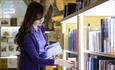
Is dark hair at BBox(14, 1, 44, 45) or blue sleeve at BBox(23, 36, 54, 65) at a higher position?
dark hair at BBox(14, 1, 44, 45)

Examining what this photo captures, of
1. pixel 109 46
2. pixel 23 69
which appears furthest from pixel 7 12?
pixel 109 46

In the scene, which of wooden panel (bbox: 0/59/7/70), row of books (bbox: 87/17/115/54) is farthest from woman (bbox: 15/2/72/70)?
wooden panel (bbox: 0/59/7/70)

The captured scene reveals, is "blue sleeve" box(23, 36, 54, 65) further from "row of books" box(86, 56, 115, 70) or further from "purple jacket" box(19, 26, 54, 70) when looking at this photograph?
"row of books" box(86, 56, 115, 70)

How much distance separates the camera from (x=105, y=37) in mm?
2473

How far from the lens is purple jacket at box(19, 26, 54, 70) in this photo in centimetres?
314

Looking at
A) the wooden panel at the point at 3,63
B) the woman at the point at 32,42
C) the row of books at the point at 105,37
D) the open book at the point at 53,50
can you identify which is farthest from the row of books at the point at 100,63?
the wooden panel at the point at 3,63

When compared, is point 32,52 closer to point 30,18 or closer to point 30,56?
point 30,56

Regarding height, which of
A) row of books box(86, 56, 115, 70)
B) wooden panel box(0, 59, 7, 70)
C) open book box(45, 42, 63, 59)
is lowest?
wooden panel box(0, 59, 7, 70)

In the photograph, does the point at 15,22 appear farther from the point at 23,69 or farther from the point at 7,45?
the point at 23,69

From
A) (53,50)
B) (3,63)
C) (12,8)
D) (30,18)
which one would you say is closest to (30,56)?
(53,50)

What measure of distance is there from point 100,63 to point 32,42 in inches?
33.1

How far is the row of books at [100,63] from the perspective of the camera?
2441 mm

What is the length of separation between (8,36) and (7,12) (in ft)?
4.39

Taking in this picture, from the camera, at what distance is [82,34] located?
3.21 m
